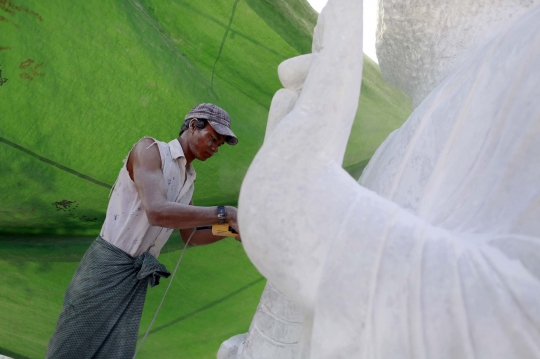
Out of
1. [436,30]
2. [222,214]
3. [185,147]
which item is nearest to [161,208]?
[222,214]

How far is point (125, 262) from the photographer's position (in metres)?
1.59

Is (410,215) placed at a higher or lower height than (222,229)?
lower

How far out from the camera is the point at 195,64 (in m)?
2.35

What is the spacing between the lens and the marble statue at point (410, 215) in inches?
26.6

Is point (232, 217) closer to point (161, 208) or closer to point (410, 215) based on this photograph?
point (161, 208)

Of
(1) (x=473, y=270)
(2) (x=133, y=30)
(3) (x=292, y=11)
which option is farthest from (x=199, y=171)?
(1) (x=473, y=270)

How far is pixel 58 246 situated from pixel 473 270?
194 centimetres

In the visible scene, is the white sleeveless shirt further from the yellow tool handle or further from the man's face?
the yellow tool handle

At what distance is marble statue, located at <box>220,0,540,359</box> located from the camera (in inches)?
26.6

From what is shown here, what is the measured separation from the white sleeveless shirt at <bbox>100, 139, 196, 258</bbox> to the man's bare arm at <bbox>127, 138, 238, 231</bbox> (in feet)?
0.22

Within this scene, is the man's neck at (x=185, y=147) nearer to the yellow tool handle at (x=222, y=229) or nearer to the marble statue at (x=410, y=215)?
the yellow tool handle at (x=222, y=229)

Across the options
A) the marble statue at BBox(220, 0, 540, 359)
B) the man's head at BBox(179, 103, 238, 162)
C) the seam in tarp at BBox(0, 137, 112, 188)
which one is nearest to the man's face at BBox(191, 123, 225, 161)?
the man's head at BBox(179, 103, 238, 162)

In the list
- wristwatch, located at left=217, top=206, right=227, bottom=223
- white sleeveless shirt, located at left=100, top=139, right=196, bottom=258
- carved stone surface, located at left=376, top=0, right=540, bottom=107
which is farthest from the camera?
white sleeveless shirt, located at left=100, top=139, right=196, bottom=258

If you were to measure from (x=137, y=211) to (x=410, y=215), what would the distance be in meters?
1.03
